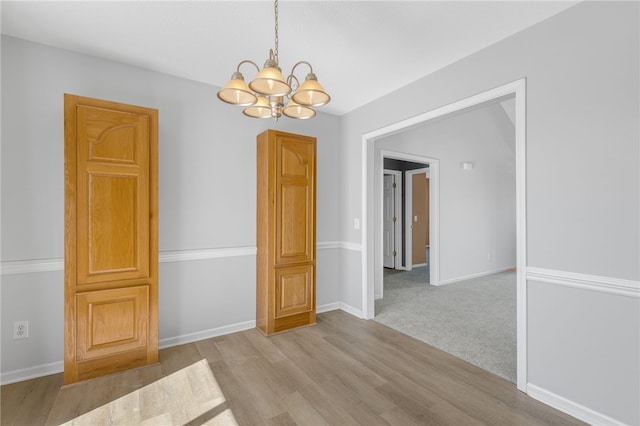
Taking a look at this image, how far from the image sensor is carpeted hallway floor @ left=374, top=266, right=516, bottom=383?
273cm

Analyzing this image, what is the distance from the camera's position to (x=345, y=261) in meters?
3.98

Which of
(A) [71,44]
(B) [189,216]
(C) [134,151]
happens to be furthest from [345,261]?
(A) [71,44]

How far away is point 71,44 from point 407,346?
13.1 ft

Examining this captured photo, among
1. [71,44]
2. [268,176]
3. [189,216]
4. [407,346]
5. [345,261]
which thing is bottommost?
[407,346]

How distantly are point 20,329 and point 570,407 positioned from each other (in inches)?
157

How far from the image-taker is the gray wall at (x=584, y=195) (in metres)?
1.70

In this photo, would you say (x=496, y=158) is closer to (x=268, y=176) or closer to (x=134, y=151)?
(x=268, y=176)

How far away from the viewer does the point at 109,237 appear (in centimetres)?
233

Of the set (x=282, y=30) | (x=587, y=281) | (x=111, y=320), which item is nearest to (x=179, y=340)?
(x=111, y=320)

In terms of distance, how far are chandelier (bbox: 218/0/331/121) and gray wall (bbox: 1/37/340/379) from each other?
1.29 metres

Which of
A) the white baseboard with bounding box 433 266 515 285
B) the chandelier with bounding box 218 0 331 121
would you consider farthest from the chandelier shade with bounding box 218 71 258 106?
the white baseboard with bounding box 433 266 515 285

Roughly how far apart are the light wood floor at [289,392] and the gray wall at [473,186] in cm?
268

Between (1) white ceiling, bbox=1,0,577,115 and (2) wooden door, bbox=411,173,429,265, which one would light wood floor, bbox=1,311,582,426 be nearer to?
(1) white ceiling, bbox=1,0,577,115

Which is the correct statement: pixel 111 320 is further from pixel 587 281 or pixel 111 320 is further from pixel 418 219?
pixel 418 219
